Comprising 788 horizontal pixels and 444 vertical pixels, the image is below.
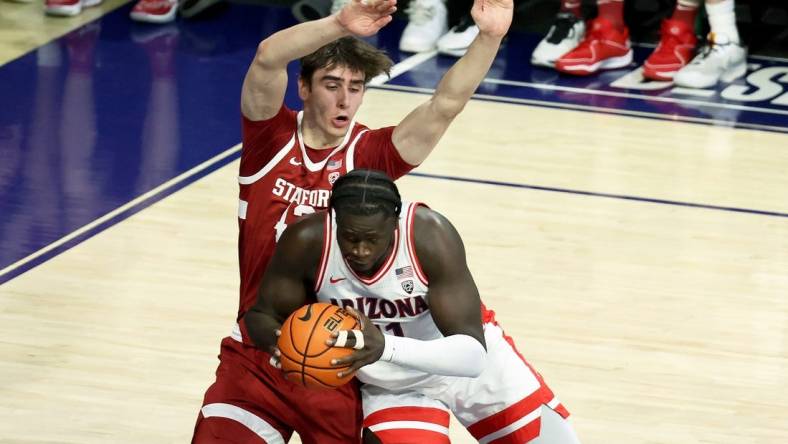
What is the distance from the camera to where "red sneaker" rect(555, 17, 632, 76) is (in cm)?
1029

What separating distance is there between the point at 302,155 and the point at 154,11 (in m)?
6.73

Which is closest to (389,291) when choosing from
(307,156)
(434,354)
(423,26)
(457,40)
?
(434,354)

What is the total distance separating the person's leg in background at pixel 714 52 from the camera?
32.8 ft

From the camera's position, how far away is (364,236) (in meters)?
4.13

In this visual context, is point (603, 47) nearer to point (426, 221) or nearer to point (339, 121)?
point (339, 121)

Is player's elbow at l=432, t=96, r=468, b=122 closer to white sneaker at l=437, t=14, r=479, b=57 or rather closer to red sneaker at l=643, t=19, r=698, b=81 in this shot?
red sneaker at l=643, t=19, r=698, b=81

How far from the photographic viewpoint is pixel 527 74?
10359 millimetres

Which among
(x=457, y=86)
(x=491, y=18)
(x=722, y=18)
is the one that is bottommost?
(x=722, y=18)

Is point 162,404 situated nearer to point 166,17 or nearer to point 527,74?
point 527,74

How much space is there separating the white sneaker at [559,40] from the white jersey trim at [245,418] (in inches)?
243

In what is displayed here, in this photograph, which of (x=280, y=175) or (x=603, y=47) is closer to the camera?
(x=280, y=175)

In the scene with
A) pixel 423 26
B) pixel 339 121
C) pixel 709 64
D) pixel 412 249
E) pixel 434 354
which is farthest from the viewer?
pixel 423 26

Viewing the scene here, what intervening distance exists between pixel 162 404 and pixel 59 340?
27.3 inches

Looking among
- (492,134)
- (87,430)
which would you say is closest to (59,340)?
(87,430)
